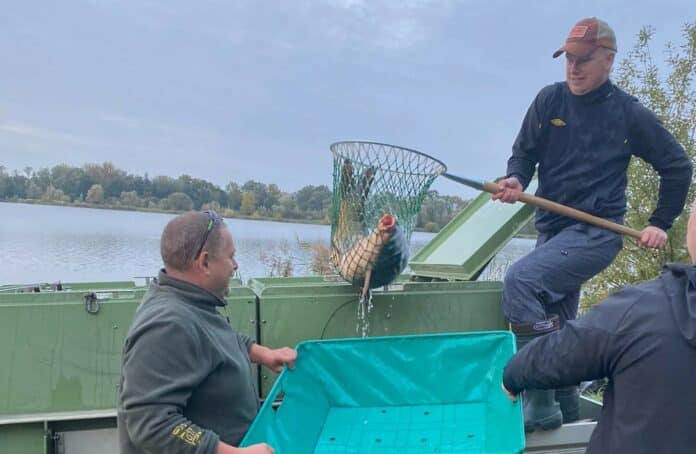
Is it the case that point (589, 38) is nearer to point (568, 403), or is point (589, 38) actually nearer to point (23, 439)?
point (568, 403)

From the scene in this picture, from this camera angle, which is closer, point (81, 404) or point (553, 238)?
point (81, 404)

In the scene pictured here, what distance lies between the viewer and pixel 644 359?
1690 millimetres

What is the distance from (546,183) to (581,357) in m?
1.66

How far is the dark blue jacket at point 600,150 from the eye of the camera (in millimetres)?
3146

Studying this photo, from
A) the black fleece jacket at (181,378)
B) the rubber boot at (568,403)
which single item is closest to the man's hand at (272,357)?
the black fleece jacket at (181,378)

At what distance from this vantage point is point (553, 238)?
3.16 m

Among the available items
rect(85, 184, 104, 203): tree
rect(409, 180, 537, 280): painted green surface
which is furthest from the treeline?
rect(409, 180, 537, 280): painted green surface

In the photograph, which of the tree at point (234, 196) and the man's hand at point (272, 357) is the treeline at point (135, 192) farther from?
the man's hand at point (272, 357)

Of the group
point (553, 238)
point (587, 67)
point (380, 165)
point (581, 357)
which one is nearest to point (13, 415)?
point (380, 165)

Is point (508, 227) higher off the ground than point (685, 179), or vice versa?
point (685, 179)

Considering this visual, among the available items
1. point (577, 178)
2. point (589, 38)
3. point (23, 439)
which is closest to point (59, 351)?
point (23, 439)

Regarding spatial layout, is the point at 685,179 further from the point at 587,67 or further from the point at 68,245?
the point at 68,245

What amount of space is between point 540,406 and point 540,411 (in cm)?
2

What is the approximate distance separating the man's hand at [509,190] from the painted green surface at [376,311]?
50 cm
